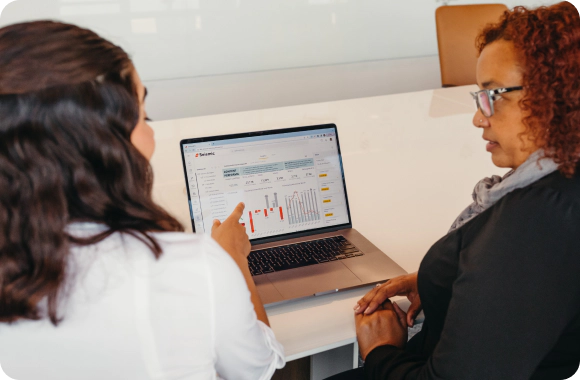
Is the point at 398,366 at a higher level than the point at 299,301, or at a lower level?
lower

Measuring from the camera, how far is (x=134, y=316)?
682 millimetres

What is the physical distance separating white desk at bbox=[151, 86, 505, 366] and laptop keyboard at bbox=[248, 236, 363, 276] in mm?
117

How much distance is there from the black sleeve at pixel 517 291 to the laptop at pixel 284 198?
38cm

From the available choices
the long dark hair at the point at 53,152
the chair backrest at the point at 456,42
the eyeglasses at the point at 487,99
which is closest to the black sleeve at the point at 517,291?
the eyeglasses at the point at 487,99

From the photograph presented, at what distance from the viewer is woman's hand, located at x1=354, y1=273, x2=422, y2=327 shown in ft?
3.70

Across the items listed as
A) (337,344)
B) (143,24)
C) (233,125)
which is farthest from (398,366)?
(143,24)

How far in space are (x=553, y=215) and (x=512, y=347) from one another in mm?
216

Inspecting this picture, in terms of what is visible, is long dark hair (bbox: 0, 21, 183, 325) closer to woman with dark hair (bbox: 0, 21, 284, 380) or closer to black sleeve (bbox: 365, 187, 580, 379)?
woman with dark hair (bbox: 0, 21, 284, 380)

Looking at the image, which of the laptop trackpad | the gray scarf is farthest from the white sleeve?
the gray scarf

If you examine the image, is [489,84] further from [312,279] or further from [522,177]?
[312,279]

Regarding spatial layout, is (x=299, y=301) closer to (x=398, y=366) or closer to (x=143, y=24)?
(x=398, y=366)

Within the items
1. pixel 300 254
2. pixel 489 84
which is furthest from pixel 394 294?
pixel 489 84

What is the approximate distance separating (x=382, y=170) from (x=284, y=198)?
51 centimetres

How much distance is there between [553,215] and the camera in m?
0.84
